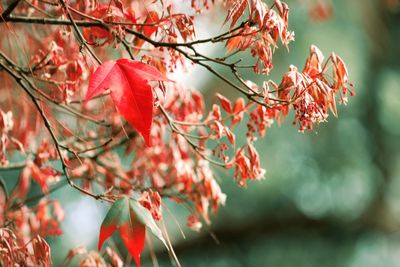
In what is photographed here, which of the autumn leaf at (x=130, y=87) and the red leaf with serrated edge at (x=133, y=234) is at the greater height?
the autumn leaf at (x=130, y=87)

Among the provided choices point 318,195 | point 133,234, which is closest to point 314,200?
point 318,195

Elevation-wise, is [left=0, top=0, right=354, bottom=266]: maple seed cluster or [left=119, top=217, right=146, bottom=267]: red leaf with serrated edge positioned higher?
[left=0, top=0, right=354, bottom=266]: maple seed cluster

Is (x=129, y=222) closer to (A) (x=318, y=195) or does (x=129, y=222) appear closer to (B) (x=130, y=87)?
(B) (x=130, y=87)

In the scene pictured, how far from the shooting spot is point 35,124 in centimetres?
168

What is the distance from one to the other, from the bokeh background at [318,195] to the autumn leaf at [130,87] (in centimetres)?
296

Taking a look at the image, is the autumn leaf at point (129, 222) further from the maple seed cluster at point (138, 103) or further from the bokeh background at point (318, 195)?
the bokeh background at point (318, 195)

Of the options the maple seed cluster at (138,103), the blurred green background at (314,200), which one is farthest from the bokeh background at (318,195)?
the maple seed cluster at (138,103)

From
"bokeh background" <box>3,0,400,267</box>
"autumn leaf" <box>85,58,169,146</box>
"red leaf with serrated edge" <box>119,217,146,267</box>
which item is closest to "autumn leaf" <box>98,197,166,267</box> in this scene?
"red leaf with serrated edge" <box>119,217,146,267</box>

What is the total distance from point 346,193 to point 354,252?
35 cm

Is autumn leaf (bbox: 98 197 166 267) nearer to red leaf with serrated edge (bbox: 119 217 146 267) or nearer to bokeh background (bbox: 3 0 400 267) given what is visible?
red leaf with serrated edge (bbox: 119 217 146 267)

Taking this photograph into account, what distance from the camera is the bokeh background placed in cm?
401

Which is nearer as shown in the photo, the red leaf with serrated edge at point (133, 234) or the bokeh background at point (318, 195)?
the red leaf with serrated edge at point (133, 234)

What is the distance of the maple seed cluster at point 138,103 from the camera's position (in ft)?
3.20

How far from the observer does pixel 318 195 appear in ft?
13.6
